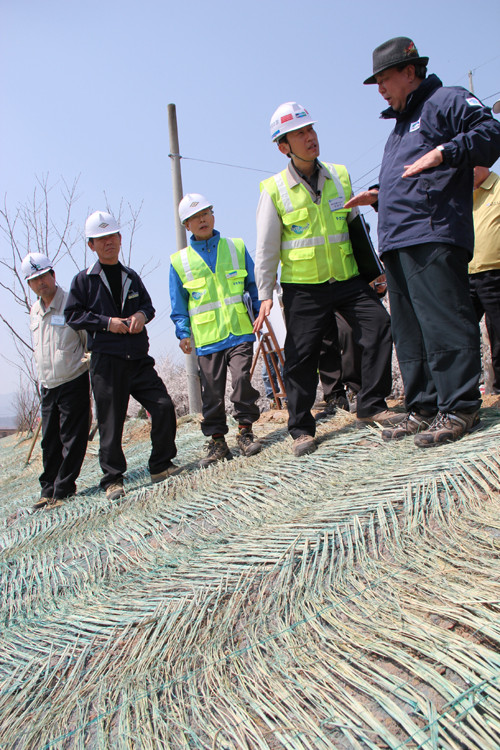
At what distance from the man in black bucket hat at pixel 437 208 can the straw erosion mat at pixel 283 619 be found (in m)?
0.32

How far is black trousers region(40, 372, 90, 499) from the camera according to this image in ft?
15.5

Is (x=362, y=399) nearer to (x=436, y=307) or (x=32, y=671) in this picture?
(x=436, y=307)

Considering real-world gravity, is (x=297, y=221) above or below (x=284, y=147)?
below

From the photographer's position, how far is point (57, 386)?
4832 mm

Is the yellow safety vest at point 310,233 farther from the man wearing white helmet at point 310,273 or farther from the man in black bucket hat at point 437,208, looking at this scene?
the man in black bucket hat at point 437,208

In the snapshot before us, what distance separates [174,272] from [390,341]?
6.03 ft

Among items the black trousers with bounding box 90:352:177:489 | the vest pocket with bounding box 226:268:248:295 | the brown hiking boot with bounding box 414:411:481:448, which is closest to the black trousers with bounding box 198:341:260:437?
the black trousers with bounding box 90:352:177:489

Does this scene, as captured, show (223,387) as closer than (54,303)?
Yes

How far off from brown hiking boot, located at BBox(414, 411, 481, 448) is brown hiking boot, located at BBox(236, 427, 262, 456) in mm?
1561

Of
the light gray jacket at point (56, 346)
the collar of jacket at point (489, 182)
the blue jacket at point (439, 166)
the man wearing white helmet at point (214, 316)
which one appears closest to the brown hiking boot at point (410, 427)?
the blue jacket at point (439, 166)

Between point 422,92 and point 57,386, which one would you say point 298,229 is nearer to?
point 422,92

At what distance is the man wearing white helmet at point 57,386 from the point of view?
15.6 ft

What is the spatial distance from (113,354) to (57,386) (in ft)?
2.63

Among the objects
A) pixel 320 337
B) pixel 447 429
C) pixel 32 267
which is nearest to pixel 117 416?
pixel 32 267
